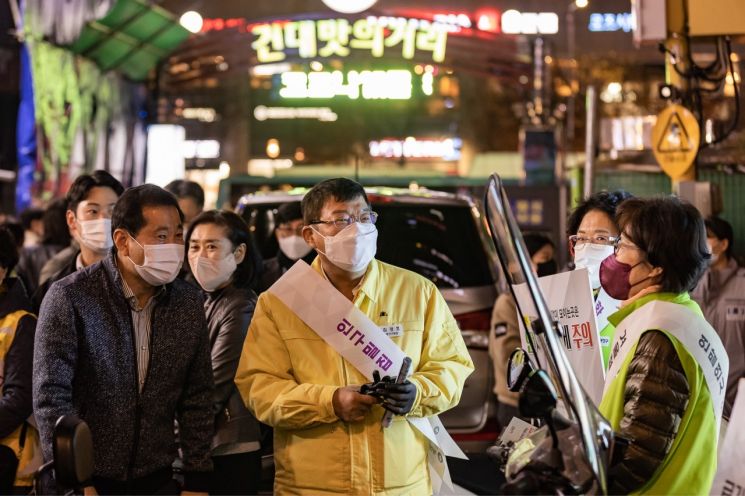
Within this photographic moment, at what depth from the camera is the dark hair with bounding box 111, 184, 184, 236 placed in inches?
177

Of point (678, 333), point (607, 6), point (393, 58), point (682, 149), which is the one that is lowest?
point (678, 333)

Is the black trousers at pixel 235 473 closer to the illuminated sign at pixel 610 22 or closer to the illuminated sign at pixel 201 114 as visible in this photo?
the illuminated sign at pixel 201 114

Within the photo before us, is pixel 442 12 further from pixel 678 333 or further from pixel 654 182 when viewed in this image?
pixel 678 333

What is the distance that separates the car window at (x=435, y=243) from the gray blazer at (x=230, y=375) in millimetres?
2165

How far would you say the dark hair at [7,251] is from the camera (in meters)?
5.15

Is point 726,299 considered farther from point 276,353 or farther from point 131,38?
point 131,38

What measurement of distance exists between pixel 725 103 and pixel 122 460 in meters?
24.0

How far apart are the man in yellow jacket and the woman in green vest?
887 mm

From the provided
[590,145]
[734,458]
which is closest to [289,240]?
[734,458]

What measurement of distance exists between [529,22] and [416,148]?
5.72 metres

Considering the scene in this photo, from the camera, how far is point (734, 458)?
143 inches

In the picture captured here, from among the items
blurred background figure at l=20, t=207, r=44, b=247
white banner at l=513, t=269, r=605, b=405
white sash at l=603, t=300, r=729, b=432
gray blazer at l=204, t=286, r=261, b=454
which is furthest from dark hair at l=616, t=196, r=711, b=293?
blurred background figure at l=20, t=207, r=44, b=247

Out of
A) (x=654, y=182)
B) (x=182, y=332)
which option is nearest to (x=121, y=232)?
(x=182, y=332)

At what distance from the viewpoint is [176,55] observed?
23719mm
